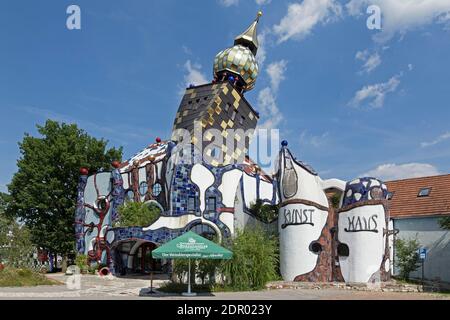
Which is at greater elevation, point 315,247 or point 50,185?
point 50,185

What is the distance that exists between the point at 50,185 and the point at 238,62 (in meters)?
13.9

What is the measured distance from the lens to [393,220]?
22.3m

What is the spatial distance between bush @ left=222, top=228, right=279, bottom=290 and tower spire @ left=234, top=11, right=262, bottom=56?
16.6 metres

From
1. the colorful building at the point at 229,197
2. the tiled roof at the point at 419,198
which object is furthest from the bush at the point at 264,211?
the tiled roof at the point at 419,198

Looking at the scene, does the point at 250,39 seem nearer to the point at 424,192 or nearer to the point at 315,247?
the point at 424,192

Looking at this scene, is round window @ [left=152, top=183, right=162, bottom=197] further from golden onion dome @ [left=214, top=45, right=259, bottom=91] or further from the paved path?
the paved path

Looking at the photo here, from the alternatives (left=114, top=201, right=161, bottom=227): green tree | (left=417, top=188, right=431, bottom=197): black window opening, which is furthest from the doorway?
(left=417, top=188, right=431, bottom=197): black window opening

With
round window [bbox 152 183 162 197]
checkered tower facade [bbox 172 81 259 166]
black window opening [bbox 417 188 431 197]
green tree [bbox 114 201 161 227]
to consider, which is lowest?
green tree [bbox 114 201 161 227]

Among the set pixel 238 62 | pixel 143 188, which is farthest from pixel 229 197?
pixel 238 62

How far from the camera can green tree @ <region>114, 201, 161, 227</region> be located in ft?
76.2

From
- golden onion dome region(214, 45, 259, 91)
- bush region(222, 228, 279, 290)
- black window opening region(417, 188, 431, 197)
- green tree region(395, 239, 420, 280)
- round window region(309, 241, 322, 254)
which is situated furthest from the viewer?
golden onion dome region(214, 45, 259, 91)

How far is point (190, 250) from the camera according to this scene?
524 inches
